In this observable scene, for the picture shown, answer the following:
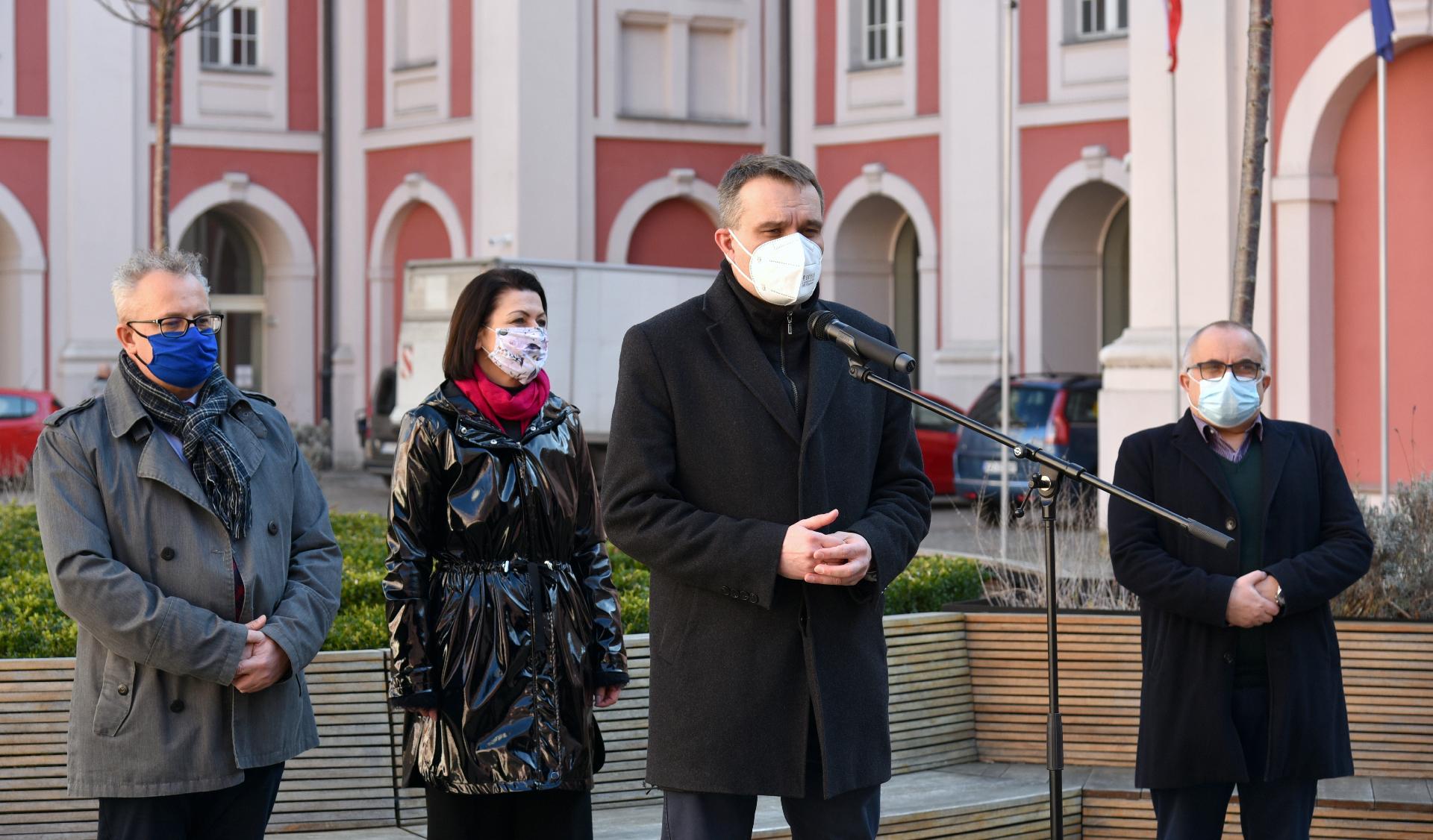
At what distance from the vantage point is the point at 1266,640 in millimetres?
5320

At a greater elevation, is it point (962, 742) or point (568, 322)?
point (568, 322)

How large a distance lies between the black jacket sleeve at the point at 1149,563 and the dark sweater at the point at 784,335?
4.50 feet

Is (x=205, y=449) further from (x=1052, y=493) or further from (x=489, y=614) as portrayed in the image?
(x=1052, y=493)

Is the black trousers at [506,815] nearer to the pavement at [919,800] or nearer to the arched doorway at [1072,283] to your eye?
the pavement at [919,800]

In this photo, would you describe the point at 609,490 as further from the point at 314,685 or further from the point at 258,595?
the point at 314,685

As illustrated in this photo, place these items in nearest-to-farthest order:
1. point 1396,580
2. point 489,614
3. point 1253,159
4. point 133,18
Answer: point 489,614 → point 1396,580 → point 1253,159 → point 133,18

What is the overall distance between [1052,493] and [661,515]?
890 millimetres

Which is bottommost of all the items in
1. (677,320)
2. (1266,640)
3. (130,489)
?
(1266,640)

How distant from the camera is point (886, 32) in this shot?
28672mm

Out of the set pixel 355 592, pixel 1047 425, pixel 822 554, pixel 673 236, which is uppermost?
pixel 673 236

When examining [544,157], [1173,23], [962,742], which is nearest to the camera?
[962,742]

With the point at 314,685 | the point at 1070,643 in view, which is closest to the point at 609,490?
the point at 314,685

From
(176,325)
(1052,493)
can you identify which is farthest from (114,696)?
(1052,493)

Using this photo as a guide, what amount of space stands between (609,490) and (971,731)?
3.99m
